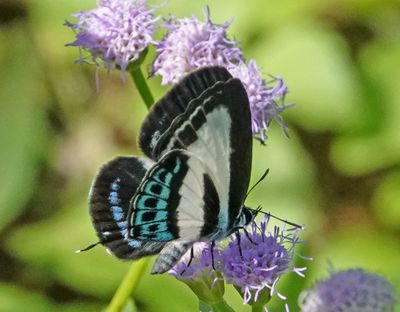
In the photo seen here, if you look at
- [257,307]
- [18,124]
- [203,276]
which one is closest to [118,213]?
[203,276]

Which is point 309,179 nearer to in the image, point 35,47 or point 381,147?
point 381,147

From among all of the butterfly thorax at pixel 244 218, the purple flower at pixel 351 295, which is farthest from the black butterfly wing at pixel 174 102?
the purple flower at pixel 351 295

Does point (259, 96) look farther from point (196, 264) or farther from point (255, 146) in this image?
point (255, 146)

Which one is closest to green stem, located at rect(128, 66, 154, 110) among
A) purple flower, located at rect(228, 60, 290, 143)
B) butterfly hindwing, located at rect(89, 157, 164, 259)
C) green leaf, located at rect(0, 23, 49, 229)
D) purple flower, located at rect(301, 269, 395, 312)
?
purple flower, located at rect(228, 60, 290, 143)

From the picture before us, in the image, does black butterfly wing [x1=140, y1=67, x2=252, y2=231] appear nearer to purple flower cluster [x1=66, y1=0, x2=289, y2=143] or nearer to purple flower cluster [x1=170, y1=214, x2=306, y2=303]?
purple flower cluster [x1=170, y1=214, x2=306, y2=303]

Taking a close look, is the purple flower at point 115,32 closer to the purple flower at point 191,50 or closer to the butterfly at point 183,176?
the purple flower at point 191,50

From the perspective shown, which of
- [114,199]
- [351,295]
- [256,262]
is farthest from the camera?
[351,295]

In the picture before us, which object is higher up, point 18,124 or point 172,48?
point 172,48
